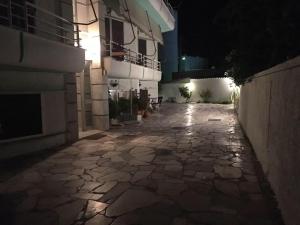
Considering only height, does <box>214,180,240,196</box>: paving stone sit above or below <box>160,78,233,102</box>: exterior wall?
below

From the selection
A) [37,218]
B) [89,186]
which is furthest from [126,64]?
[37,218]

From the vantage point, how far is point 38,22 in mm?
9359

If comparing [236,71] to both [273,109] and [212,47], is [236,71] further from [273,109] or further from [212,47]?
[212,47]

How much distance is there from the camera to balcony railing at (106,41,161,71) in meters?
15.8

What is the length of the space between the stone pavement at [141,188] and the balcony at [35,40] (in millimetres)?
2885

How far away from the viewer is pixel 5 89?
8.12 m

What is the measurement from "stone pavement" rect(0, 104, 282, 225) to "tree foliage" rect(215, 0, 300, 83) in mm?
2879

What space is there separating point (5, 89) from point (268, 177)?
24.2 ft

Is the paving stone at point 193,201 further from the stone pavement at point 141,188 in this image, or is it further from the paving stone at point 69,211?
the paving stone at point 69,211

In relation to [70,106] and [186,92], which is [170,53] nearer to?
[186,92]

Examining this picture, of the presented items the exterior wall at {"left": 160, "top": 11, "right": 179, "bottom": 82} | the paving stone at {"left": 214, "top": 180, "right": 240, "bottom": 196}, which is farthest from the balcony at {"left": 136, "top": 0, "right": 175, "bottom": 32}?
the paving stone at {"left": 214, "top": 180, "right": 240, "bottom": 196}

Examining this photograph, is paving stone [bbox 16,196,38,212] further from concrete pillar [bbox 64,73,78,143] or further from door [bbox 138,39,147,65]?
door [bbox 138,39,147,65]

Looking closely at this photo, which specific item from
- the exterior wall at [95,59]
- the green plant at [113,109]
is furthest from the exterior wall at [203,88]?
the exterior wall at [95,59]

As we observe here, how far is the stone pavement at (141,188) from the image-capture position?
4.54 m
